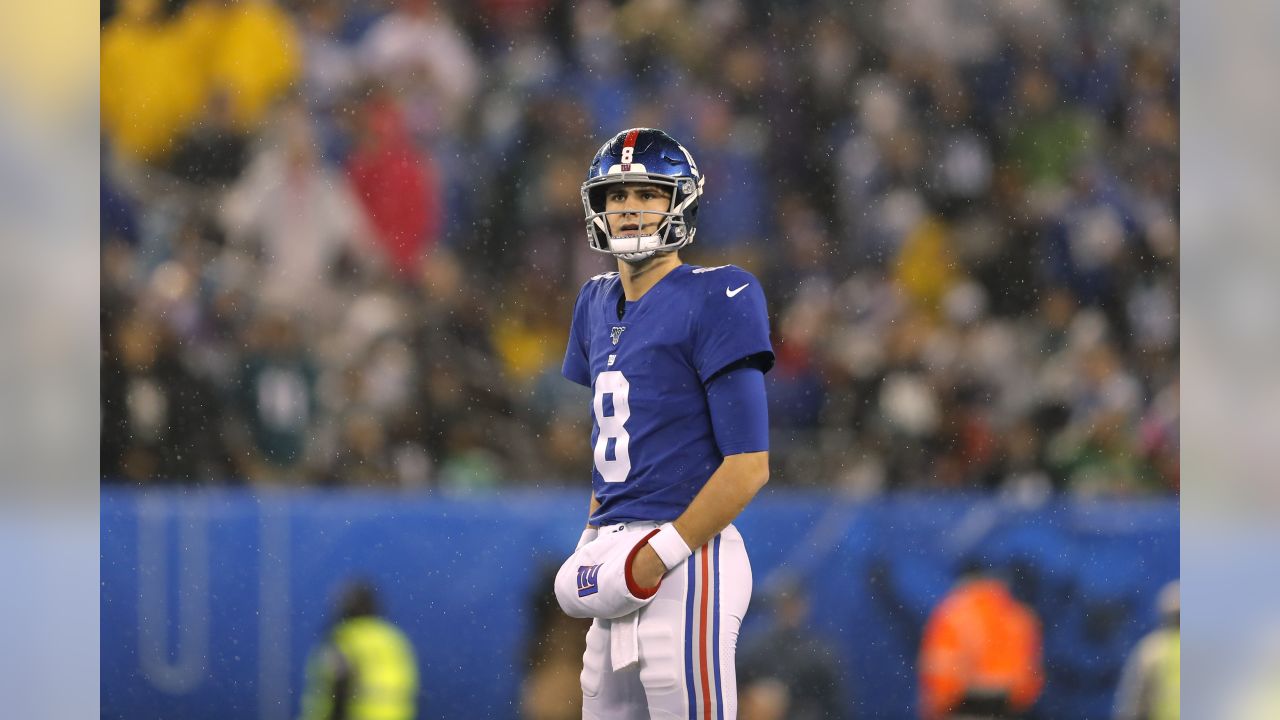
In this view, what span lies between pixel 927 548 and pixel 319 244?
2007 millimetres

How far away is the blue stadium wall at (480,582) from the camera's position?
3.88 meters

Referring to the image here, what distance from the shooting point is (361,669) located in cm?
390

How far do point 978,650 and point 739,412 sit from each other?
2028 mm

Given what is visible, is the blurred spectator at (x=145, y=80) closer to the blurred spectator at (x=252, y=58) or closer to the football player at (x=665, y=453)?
the blurred spectator at (x=252, y=58)

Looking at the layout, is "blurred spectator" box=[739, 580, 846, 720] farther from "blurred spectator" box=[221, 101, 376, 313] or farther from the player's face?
the player's face

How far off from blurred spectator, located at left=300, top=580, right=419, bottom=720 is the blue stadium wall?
0.14ft

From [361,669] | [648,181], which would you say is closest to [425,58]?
[361,669]

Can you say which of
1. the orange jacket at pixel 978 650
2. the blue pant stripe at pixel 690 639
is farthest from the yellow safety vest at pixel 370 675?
the blue pant stripe at pixel 690 639

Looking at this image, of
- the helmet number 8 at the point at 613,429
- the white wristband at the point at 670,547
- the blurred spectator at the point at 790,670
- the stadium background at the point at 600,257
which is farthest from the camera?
the stadium background at the point at 600,257

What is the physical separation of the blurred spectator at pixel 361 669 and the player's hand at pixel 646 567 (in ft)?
6.21

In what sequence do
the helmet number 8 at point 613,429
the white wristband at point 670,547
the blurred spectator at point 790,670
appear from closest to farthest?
the white wristband at point 670,547
the helmet number 8 at point 613,429
the blurred spectator at point 790,670

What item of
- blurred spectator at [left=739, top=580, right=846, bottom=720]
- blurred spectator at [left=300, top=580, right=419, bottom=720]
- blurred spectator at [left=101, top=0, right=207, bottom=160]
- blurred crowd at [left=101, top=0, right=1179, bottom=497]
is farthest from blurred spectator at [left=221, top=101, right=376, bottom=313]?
blurred spectator at [left=739, top=580, right=846, bottom=720]
